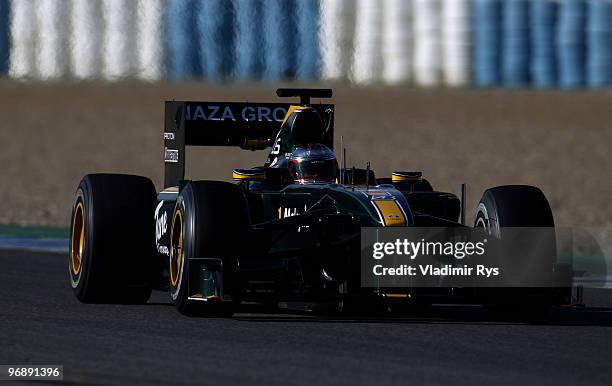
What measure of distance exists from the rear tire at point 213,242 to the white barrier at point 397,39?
1525 centimetres

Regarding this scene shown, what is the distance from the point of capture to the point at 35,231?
748 inches

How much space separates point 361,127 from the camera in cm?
2848

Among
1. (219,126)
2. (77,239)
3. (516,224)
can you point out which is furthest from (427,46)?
(516,224)

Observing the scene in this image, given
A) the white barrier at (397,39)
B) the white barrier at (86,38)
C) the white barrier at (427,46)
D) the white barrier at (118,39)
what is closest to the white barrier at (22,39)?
the white barrier at (86,38)

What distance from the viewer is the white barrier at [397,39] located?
86.8ft

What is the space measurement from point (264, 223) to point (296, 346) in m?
1.69

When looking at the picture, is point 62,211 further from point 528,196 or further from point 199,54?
point 528,196

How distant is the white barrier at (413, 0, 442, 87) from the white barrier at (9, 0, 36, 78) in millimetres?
6310

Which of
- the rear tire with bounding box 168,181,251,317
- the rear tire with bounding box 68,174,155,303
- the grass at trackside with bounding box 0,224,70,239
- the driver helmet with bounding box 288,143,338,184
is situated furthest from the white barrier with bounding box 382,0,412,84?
A: the rear tire with bounding box 168,181,251,317

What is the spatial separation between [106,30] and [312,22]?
4266 millimetres

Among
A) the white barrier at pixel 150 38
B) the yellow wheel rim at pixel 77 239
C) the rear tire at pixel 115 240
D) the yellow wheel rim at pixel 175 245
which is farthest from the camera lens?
the white barrier at pixel 150 38

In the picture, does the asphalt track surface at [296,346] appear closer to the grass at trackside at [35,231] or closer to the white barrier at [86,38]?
the grass at trackside at [35,231]

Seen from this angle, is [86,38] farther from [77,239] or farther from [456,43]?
[77,239]

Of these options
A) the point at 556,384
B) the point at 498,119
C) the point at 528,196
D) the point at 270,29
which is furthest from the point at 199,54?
the point at 556,384
